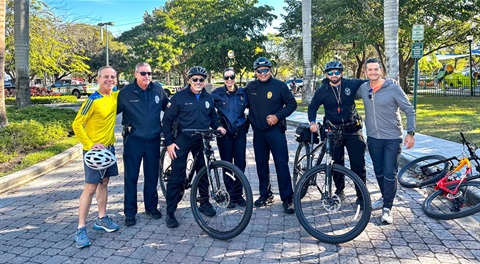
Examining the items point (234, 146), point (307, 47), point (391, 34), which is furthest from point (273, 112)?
point (307, 47)

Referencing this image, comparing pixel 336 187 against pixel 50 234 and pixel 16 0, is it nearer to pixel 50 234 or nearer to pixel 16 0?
pixel 50 234

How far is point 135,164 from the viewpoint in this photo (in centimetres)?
450

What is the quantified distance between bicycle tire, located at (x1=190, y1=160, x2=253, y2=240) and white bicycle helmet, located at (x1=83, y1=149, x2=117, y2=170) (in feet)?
3.20

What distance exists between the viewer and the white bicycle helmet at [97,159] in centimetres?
394

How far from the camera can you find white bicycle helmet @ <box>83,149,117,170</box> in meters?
3.94

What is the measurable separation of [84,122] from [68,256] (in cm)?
134

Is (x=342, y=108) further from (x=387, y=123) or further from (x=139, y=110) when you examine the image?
(x=139, y=110)

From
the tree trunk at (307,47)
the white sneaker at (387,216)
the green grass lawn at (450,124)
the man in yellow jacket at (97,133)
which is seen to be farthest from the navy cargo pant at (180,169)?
the tree trunk at (307,47)

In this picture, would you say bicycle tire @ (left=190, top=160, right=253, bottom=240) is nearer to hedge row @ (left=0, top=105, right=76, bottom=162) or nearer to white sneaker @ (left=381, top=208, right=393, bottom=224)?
white sneaker @ (left=381, top=208, right=393, bottom=224)

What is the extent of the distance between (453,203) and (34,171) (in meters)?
6.70

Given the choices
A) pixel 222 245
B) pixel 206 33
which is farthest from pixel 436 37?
pixel 222 245

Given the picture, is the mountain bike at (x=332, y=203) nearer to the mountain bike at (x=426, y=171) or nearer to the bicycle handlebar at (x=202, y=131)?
the bicycle handlebar at (x=202, y=131)

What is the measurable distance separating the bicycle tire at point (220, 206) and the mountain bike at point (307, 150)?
1.28 m

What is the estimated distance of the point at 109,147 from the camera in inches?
169
